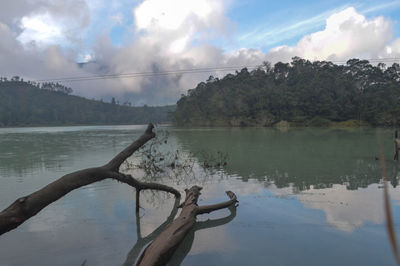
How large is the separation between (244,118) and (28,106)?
377ft

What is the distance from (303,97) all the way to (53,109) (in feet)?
398

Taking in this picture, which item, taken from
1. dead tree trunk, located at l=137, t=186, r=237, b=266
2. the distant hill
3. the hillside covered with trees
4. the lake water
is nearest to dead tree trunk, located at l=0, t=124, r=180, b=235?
dead tree trunk, located at l=137, t=186, r=237, b=266

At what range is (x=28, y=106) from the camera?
465 ft

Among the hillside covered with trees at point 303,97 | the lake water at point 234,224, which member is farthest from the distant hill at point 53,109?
the lake water at point 234,224

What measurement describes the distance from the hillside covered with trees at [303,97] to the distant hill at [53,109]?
3116cm

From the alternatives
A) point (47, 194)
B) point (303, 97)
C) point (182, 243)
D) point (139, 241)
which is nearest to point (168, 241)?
point (182, 243)

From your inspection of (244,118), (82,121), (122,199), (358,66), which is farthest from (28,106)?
(122,199)

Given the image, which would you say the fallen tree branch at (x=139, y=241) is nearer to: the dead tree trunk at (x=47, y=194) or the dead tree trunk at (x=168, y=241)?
the dead tree trunk at (x=168, y=241)

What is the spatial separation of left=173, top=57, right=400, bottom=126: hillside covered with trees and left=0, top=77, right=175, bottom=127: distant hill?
1227 inches

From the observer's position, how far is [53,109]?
143 m

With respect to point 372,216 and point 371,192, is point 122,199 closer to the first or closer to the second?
point 372,216

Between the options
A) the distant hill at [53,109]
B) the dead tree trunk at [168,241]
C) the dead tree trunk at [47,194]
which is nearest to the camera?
the dead tree trunk at [47,194]

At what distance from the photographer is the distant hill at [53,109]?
409 feet

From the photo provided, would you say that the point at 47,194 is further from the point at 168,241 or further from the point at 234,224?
the point at 234,224
